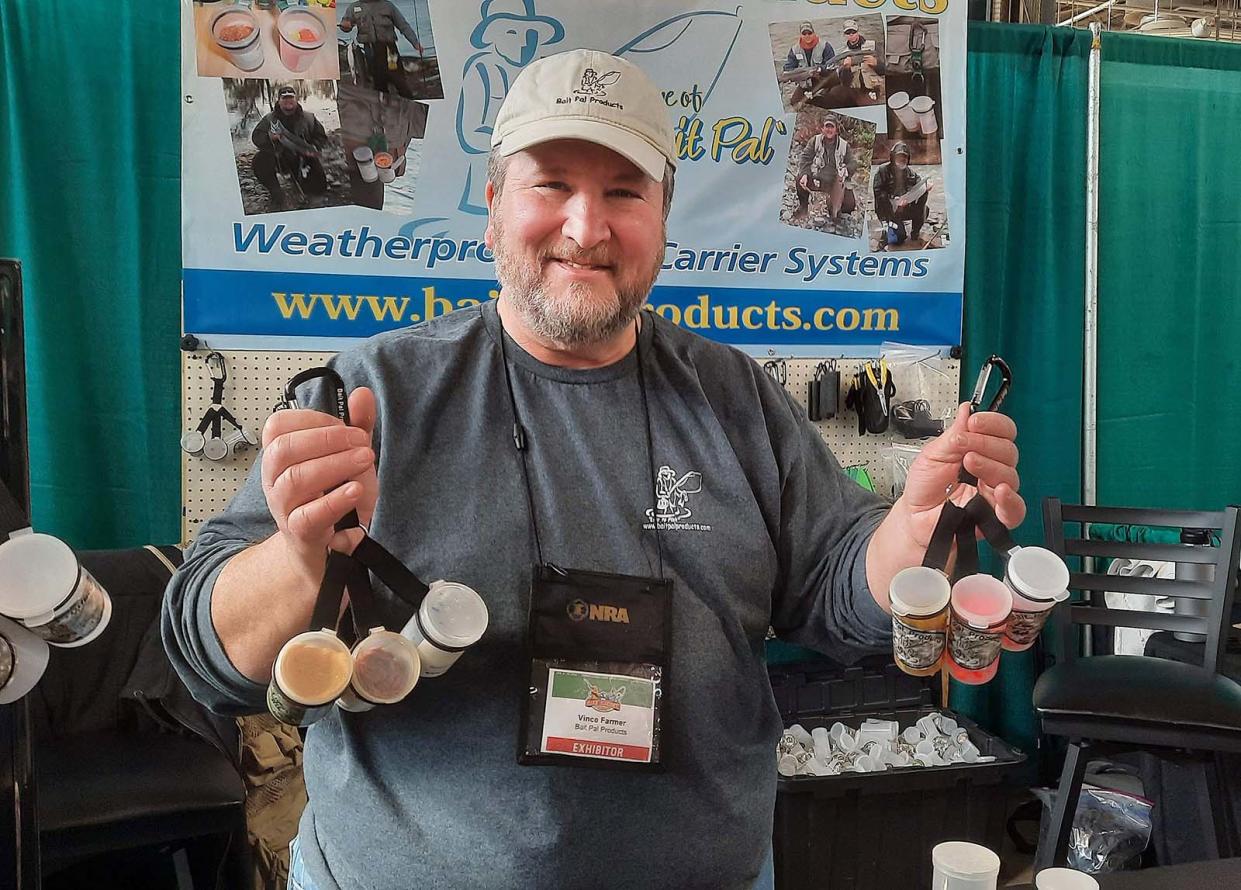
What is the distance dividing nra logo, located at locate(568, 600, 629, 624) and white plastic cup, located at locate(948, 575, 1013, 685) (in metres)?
0.44

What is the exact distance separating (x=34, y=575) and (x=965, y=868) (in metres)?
1.04

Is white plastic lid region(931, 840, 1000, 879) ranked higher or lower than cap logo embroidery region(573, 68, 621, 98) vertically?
lower

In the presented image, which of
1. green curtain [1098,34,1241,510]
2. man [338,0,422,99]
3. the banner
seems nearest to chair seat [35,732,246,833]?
the banner

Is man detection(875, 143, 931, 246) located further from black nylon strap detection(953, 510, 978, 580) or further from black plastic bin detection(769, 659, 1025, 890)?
black nylon strap detection(953, 510, 978, 580)

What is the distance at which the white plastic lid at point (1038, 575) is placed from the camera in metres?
1.12

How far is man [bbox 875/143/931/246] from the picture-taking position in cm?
332

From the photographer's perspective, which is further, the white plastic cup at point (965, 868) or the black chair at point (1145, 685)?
the black chair at point (1145, 685)

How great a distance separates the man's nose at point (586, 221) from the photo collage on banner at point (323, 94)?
1.68 metres

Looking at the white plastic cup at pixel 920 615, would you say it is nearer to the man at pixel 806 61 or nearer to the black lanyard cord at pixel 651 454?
the black lanyard cord at pixel 651 454

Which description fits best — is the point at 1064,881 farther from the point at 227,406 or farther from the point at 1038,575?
the point at 227,406

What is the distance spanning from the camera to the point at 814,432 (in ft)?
5.37

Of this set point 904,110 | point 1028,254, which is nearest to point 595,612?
point 904,110

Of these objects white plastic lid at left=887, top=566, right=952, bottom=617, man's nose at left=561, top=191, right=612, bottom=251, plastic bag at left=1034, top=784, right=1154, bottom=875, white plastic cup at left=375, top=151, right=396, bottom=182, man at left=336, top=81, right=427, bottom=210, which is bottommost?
plastic bag at left=1034, top=784, right=1154, bottom=875

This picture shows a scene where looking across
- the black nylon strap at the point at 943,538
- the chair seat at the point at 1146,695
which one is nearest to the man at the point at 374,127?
the black nylon strap at the point at 943,538
